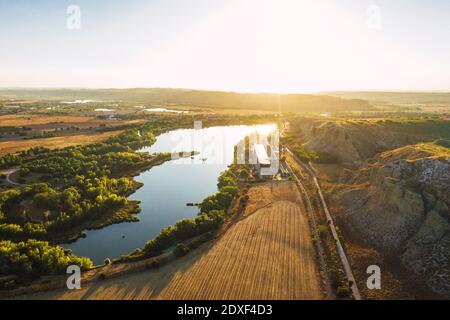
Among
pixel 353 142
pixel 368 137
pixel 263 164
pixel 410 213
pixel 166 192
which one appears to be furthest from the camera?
pixel 368 137

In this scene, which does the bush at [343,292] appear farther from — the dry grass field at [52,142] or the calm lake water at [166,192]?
the dry grass field at [52,142]

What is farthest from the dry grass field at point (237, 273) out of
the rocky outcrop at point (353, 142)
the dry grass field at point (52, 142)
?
the dry grass field at point (52, 142)

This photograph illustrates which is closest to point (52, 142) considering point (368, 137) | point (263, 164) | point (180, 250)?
point (263, 164)

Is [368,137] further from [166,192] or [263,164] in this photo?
[166,192]

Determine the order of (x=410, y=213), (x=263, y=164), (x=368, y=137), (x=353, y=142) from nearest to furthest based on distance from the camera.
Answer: (x=410, y=213)
(x=263, y=164)
(x=353, y=142)
(x=368, y=137)
